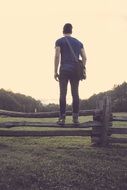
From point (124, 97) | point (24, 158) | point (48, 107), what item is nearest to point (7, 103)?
point (48, 107)

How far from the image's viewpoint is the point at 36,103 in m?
34.1

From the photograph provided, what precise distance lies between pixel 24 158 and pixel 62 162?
2.96 feet

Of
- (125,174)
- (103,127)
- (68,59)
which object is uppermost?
(68,59)

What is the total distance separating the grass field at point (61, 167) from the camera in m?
10.0

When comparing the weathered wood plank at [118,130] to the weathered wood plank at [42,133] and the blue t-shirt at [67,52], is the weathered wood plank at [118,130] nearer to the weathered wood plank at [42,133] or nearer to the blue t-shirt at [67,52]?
the weathered wood plank at [42,133]

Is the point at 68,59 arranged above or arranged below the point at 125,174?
above

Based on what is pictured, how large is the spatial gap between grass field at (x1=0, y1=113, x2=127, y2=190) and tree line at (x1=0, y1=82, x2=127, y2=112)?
1679 centimetres

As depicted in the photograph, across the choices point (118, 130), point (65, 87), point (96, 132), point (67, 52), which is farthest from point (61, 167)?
point (118, 130)

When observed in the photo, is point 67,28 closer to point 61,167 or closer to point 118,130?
point 118,130

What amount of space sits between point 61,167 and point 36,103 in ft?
76.6

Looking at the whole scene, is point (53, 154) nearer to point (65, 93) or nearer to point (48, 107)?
point (65, 93)

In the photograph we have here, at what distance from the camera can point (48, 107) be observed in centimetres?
3341

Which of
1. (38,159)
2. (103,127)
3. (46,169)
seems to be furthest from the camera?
(103,127)

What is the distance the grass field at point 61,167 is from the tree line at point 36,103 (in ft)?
55.1
